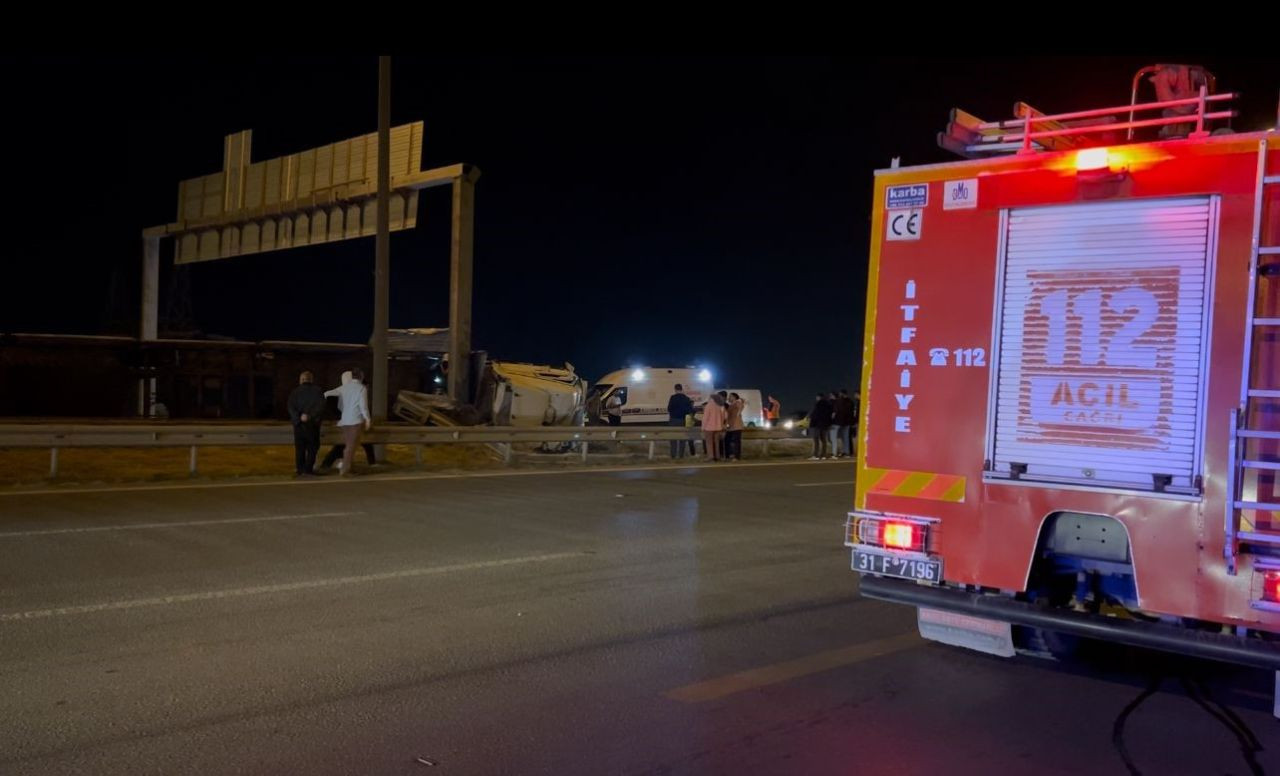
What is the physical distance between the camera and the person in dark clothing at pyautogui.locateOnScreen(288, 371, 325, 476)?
15.3 metres

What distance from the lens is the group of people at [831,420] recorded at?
23031 mm

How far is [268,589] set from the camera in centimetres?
771

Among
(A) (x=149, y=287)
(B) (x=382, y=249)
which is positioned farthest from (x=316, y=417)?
(A) (x=149, y=287)

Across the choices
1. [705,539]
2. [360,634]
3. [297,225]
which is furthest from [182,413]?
[360,634]

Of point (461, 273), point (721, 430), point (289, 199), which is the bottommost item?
point (721, 430)

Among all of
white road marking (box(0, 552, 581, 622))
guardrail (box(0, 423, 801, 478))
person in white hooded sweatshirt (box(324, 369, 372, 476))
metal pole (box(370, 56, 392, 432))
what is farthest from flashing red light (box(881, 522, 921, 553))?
metal pole (box(370, 56, 392, 432))

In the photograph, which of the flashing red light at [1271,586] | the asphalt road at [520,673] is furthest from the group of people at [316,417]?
the flashing red light at [1271,586]

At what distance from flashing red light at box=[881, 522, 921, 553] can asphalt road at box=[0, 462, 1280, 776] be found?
31.9 inches

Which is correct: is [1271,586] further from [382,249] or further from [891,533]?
[382,249]

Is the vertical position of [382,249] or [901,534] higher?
[382,249]

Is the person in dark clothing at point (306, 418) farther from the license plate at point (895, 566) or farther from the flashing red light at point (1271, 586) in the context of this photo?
the flashing red light at point (1271, 586)

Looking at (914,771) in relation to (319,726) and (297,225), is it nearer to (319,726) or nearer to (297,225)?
(319,726)

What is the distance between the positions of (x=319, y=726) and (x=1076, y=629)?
12.3 feet

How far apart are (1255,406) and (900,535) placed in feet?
6.17
